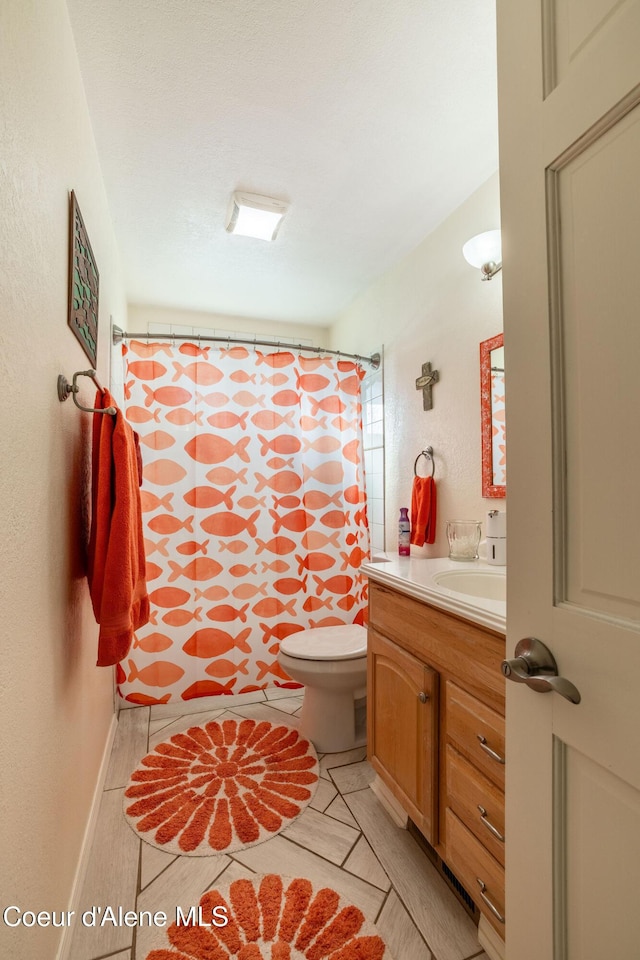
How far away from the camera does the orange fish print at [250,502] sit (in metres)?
2.42

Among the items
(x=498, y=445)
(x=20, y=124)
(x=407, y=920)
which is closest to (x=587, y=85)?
(x=20, y=124)

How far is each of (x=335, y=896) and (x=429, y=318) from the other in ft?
7.11

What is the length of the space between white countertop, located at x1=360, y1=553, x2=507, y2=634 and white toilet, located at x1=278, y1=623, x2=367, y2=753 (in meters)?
0.50

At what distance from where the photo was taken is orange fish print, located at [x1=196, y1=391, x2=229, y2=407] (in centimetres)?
237

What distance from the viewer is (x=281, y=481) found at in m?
2.50

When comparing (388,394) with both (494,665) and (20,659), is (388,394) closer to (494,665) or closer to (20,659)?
(494,665)

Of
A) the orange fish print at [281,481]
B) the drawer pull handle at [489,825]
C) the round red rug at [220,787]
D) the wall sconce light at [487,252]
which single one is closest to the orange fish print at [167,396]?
the orange fish print at [281,481]

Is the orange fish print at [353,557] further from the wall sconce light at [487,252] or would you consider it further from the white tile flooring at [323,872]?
the wall sconce light at [487,252]

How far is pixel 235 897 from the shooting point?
1261 millimetres

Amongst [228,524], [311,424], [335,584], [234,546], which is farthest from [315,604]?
[311,424]

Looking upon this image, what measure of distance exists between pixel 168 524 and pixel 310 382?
1098 millimetres

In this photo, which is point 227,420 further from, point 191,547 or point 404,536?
point 404,536

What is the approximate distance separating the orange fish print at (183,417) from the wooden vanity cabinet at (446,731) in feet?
4.41

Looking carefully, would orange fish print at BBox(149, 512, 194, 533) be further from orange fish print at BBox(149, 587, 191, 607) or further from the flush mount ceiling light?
the flush mount ceiling light
